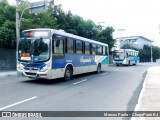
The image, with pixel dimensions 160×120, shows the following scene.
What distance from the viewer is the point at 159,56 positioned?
9094 centimetres

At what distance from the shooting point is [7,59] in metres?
23.8

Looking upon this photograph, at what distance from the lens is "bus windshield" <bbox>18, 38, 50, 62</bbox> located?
11.7 meters

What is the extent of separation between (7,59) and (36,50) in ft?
43.8

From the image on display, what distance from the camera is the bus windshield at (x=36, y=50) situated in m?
11.7

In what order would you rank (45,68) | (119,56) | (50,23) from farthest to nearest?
(119,56), (50,23), (45,68)

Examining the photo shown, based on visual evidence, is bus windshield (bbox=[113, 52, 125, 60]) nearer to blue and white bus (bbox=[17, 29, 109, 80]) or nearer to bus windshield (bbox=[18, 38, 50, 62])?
blue and white bus (bbox=[17, 29, 109, 80])

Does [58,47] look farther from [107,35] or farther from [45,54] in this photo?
[107,35]

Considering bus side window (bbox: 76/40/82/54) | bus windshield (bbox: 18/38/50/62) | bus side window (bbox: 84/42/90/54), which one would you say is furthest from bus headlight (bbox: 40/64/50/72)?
bus side window (bbox: 84/42/90/54)

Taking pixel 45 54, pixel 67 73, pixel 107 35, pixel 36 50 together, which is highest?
pixel 107 35

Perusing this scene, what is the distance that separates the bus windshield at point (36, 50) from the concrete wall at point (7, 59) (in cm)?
1201

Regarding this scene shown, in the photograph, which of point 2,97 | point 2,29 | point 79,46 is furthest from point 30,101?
point 2,29

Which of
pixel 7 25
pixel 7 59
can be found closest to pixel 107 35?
pixel 7 59

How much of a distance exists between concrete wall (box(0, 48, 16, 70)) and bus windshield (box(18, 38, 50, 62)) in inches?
473

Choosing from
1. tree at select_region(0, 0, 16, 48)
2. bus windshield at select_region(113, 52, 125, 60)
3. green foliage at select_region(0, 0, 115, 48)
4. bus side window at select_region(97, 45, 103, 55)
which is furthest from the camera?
bus windshield at select_region(113, 52, 125, 60)
